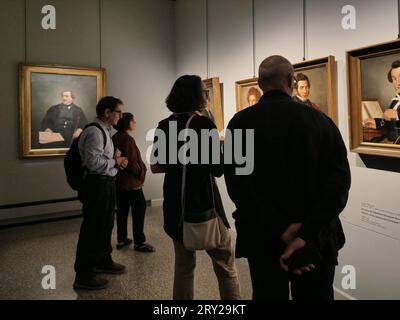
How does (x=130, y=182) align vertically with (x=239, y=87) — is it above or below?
below

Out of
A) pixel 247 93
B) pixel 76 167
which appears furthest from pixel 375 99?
pixel 76 167

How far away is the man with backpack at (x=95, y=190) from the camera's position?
10.9 feet

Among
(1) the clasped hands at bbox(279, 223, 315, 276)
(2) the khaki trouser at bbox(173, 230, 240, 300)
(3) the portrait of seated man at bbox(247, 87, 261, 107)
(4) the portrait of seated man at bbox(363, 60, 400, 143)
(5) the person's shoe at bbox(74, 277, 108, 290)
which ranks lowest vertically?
(5) the person's shoe at bbox(74, 277, 108, 290)

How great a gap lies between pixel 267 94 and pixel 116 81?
18.0 feet

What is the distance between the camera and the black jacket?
65.1 inches

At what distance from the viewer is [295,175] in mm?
1679

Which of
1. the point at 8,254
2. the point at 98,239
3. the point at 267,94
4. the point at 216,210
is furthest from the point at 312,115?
the point at 8,254

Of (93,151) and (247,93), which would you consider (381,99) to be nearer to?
(247,93)

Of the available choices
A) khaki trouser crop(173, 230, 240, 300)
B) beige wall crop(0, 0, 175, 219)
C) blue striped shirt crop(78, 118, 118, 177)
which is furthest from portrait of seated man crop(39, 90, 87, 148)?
khaki trouser crop(173, 230, 240, 300)

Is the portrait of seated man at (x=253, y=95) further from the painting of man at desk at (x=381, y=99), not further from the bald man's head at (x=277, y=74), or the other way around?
the bald man's head at (x=277, y=74)

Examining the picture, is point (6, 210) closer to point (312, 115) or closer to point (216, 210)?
point (216, 210)

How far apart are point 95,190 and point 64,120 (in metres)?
3.24

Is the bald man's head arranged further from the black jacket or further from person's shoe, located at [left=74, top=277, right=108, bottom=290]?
person's shoe, located at [left=74, top=277, right=108, bottom=290]

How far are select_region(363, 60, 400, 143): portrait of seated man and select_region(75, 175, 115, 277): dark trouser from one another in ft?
8.40
